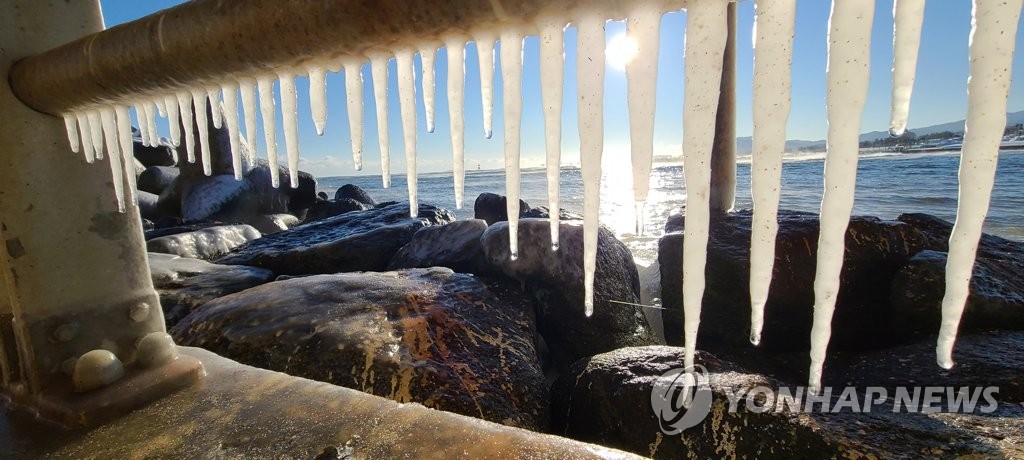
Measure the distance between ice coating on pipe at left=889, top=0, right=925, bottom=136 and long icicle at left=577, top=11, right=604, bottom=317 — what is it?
1.73ft

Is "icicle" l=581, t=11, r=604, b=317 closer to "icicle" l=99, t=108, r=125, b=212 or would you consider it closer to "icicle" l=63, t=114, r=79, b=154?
"icicle" l=99, t=108, r=125, b=212

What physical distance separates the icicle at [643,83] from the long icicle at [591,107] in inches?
2.6

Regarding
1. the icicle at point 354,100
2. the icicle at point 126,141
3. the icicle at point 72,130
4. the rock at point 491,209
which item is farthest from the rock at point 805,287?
the rock at point 491,209

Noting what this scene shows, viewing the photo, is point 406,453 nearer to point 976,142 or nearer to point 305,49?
point 305,49

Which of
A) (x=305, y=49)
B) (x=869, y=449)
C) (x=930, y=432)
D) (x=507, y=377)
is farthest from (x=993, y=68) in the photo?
(x=507, y=377)

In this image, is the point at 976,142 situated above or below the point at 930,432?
above

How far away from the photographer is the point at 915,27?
2.51 feet

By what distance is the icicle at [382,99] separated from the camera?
3.82 ft

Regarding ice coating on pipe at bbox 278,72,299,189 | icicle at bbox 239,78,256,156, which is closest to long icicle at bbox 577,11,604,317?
ice coating on pipe at bbox 278,72,299,189

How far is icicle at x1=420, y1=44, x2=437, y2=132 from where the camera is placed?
1.10 meters

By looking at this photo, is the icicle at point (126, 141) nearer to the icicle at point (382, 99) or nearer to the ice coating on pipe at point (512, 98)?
the icicle at point (382, 99)

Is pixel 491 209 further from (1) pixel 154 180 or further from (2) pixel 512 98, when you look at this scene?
(1) pixel 154 180

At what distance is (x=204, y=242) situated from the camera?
884cm

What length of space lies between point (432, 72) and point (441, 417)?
1.20 meters
